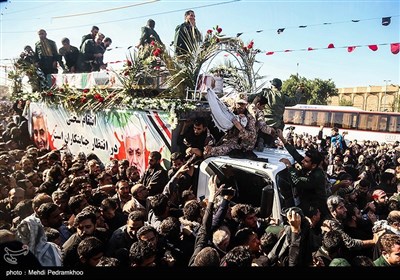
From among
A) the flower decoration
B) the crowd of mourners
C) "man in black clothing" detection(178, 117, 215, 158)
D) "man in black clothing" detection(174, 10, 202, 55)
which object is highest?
"man in black clothing" detection(174, 10, 202, 55)

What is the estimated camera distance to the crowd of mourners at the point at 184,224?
2.35 m

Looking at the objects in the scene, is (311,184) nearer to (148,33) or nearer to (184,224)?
(184,224)

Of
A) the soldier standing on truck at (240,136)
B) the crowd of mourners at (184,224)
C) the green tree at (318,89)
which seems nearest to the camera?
the crowd of mourners at (184,224)

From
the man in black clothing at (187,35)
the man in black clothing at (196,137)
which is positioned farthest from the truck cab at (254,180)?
the man in black clothing at (187,35)

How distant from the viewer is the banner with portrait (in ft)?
15.5

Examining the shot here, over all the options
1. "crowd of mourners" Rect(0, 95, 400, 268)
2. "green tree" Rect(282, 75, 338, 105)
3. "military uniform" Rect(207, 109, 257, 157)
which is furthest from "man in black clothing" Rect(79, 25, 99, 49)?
"green tree" Rect(282, 75, 338, 105)

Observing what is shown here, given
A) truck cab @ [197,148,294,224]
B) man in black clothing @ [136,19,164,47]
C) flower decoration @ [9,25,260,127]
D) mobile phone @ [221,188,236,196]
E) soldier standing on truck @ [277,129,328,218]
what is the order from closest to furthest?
1. mobile phone @ [221,188,236,196]
2. truck cab @ [197,148,294,224]
3. soldier standing on truck @ [277,129,328,218]
4. flower decoration @ [9,25,260,127]
5. man in black clothing @ [136,19,164,47]

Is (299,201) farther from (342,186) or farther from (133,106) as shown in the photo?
(133,106)

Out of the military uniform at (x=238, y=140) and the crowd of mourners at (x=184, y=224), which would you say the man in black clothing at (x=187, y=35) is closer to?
the crowd of mourners at (x=184, y=224)

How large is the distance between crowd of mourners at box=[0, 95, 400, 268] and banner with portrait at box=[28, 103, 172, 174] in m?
0.30

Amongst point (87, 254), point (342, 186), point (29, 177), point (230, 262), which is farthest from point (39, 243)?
point (342, 186)

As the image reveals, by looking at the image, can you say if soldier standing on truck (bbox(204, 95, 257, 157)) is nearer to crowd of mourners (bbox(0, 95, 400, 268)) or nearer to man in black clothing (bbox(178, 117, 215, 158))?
crowd of mourners (bbox(0, 95, 400, 268))

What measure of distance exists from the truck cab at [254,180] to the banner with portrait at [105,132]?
30.2 inches

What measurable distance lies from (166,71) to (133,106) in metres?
0.73
